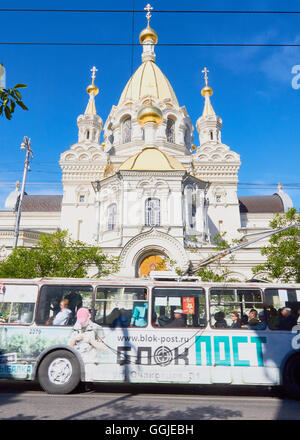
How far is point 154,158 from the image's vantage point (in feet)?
89.7

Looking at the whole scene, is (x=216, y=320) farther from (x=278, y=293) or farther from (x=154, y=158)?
(x=154, y=158)

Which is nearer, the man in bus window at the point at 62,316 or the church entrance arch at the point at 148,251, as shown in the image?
the man in bus window at the point at 62,316

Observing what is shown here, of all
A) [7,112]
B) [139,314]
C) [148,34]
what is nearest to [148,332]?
[139,314]

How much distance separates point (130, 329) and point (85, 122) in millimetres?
34681

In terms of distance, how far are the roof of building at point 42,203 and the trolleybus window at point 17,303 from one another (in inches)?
1265

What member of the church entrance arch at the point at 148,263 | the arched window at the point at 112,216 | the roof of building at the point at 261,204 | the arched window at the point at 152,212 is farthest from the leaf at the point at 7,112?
the roof of building at the point at 261,204

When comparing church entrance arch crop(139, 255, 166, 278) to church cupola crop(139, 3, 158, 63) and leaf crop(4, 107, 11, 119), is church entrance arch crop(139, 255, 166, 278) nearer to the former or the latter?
leaf crop(4, 107, 11, 119)

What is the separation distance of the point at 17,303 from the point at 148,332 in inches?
133

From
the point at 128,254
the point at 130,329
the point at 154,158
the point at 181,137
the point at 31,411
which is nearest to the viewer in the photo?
the point at 31,411

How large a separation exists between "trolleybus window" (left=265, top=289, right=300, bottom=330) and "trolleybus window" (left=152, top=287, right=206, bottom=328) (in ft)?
5.48

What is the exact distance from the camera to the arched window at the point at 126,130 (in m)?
39.0

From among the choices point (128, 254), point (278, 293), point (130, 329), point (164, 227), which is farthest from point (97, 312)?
point (164, 227)

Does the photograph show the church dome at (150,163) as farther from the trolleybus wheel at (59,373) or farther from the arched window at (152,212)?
the trolleybus wheel at (59,373)

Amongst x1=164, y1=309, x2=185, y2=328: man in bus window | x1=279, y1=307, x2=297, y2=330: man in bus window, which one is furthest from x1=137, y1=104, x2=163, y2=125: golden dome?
x1=279, y1=307, x2=297, y2=330: man in bus window
